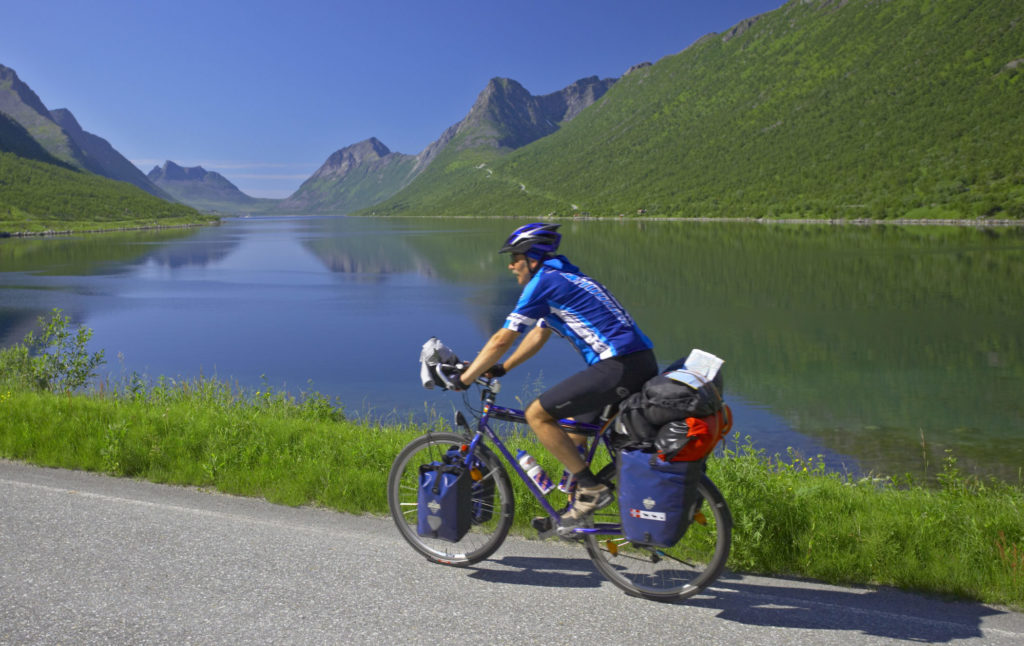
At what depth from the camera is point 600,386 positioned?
507 centimetres

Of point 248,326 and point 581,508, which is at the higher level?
point 581,508

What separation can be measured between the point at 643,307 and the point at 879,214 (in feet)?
300

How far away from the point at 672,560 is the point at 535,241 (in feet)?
8.03

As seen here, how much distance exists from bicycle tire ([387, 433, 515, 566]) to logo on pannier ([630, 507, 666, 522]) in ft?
3.66

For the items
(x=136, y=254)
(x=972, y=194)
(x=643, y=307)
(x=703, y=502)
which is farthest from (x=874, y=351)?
(x=972, y=194)

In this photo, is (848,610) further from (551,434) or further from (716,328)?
(716,328)

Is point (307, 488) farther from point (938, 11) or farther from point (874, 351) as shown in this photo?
point (938, 11)

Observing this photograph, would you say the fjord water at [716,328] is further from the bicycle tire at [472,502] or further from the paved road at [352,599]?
the bicycle tire at [472,502]

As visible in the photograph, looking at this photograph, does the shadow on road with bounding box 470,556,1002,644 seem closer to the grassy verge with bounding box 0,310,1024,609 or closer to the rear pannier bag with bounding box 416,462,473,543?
the grassy verge with bounding box 0,310,1024,609

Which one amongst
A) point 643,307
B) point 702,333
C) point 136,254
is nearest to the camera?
point 702,333

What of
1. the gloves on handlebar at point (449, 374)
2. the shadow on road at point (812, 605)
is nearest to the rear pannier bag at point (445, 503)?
the shadow on road at point (812, 605)

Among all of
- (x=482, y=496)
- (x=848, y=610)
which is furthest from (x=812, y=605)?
(x=482, y=496)

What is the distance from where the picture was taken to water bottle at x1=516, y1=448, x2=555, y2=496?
18.1 feet

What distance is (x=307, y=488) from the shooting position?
279 inches
